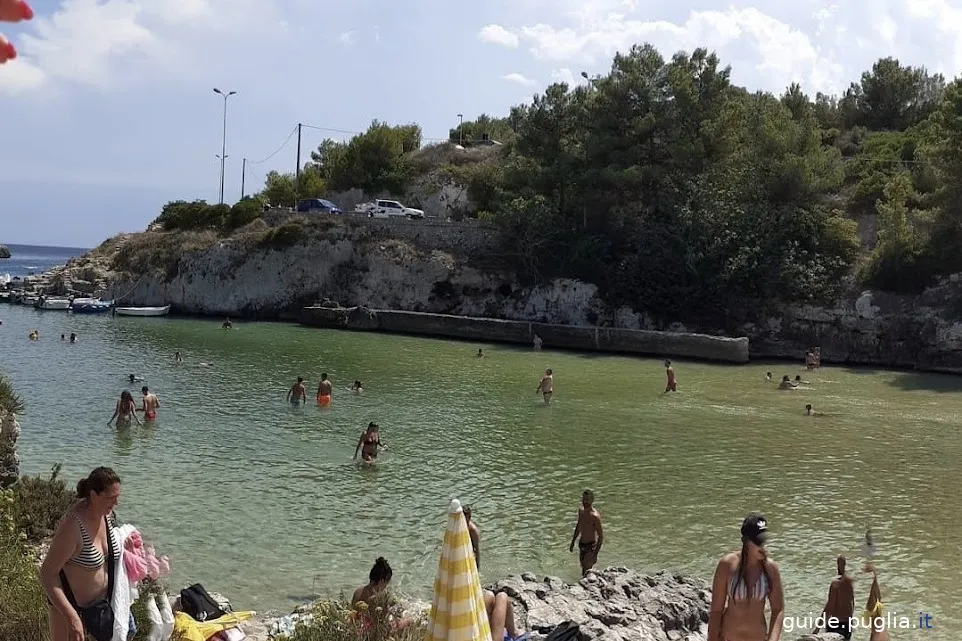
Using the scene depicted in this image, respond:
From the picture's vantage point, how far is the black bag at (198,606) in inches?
339

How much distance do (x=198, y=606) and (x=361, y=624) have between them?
306 centimetres

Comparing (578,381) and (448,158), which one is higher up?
(448,158)

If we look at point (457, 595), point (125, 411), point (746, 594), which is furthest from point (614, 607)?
point (125, 411)

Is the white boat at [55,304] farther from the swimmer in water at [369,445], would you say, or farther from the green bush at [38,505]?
the green bush at [38,505]

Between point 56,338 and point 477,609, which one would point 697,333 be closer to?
point 56,338

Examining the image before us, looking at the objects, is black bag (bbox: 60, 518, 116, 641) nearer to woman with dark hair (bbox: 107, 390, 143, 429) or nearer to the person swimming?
woman with dark hair (bbox: 107, 390, 143, 429)

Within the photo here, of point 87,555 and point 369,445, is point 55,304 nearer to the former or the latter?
Answer: point 369,445

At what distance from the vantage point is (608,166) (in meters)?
48.0

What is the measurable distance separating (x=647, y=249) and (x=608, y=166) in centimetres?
618

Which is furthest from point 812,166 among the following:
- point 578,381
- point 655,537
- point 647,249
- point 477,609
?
point 477,609

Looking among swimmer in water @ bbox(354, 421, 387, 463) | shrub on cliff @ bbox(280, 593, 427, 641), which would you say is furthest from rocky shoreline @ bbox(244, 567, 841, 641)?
swimmer in water @ bbox(354, 421, 387, 463)

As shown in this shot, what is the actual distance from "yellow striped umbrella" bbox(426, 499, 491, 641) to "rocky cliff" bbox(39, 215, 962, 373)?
3667cm

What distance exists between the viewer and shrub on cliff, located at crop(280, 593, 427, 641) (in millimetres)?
6277

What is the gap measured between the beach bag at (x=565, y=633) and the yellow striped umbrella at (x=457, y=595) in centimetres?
218
